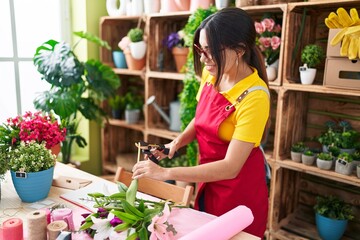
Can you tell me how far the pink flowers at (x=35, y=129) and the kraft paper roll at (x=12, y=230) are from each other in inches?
18.2

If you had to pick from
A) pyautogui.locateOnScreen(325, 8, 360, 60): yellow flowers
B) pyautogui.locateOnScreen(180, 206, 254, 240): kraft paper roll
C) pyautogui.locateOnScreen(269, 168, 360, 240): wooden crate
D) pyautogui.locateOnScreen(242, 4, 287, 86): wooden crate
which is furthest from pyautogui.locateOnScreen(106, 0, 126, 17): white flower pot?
pyautogui.locateOnScreen(180, 206, 254, 240): kraft paper roll

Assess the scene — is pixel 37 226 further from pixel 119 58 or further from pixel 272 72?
pixel 119 58

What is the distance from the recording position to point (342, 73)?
191cm

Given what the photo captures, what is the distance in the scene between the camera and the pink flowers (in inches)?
58.6

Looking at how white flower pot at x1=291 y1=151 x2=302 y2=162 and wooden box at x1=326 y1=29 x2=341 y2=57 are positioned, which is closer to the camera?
wooden box at x1=326 y1=29 x2=341 y2=57

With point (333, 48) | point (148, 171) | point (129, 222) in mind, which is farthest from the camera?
point (333, 48)

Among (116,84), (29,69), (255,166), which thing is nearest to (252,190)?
(255,166)

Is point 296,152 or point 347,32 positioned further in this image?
point 296,152

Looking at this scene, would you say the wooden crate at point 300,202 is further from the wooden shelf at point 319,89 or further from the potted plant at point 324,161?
the wooden shelf at point 319,89

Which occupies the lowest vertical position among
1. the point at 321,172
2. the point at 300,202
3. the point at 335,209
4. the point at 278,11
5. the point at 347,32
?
the point at 300,202

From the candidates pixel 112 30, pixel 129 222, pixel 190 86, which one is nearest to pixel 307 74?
pixel 190 86

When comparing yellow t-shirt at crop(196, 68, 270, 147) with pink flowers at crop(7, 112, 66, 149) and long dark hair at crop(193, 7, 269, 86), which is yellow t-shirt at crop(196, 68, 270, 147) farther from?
pink flowers at crop(7, 112, 66, 149)

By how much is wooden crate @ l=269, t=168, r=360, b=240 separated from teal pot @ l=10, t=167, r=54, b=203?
4.52ft

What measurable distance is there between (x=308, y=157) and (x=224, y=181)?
2.61 ft
